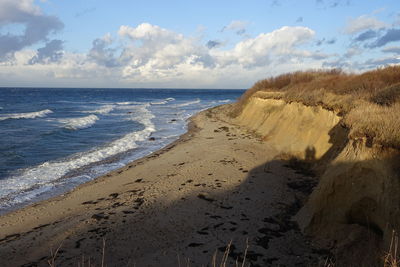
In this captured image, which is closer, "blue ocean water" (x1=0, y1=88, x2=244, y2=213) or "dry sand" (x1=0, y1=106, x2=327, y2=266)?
"dry sand" (x1=0, y1=106, x2=327, y2=266)

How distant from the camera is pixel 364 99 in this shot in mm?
12156

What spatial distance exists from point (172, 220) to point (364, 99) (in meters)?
8.85

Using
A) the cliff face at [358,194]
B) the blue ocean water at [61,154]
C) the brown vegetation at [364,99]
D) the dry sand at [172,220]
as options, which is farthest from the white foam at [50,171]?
the brown vegetation at [364,99]

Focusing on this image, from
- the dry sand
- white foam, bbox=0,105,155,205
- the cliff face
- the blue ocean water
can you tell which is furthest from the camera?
the blue ocean water

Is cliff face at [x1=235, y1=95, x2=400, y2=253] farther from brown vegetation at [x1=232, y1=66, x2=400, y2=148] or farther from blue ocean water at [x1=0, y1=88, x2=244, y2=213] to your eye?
blue ocean water at [x1=0, y1=88, x2=244, y2=213]

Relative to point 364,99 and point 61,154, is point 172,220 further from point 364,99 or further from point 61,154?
point 61,154

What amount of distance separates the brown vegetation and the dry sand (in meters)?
2.73

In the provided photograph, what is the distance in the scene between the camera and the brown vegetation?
21.8ft

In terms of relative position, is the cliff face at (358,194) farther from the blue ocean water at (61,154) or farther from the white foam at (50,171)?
the white foam at (50,171)

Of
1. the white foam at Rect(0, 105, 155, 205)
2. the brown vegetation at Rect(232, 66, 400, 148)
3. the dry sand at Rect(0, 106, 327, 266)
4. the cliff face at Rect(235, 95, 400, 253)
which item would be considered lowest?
the white foam at Rect(0, 105, 155, 205)

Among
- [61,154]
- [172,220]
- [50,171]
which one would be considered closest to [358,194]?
[172,220]

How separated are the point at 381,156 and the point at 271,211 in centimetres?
334

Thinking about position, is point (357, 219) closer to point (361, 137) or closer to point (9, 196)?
point (361, 137)

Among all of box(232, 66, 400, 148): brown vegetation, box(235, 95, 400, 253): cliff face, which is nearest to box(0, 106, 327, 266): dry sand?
box(235, 95, 400, 253): cliff face
